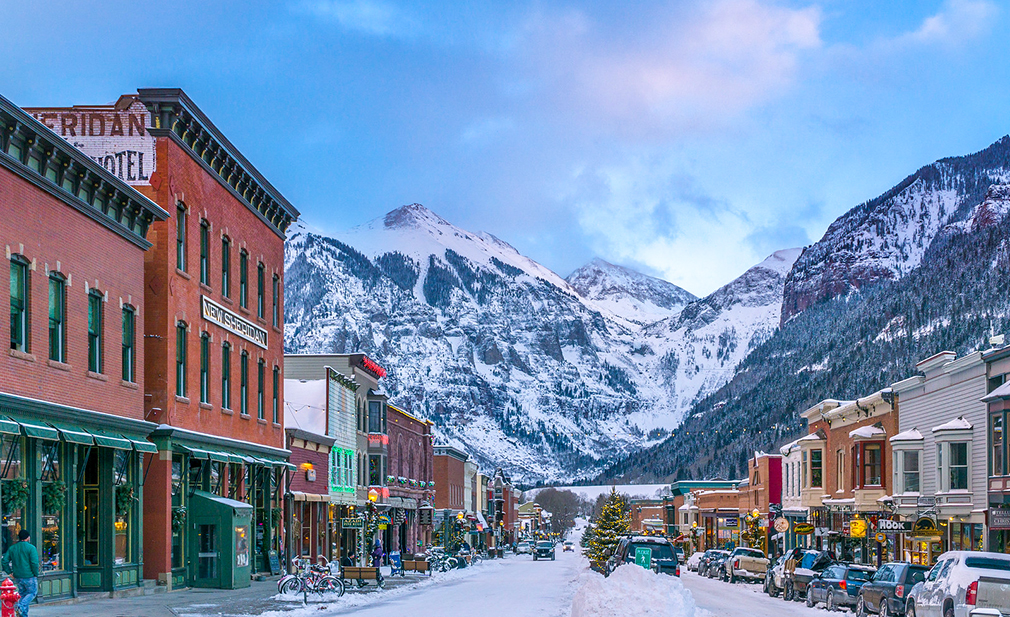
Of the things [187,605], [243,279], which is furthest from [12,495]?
[243,279]

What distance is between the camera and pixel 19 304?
2692 cm

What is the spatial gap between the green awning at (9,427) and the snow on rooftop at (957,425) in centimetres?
3333

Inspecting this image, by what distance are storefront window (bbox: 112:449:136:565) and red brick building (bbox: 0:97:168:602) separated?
4cm

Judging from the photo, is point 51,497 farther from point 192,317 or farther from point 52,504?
point 192,317

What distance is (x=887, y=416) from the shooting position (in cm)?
5684

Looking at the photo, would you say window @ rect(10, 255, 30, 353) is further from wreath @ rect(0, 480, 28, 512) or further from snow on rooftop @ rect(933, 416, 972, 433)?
snow on rooftop @ rect(933, 416, 972, 433)

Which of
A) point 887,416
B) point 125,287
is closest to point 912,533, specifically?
point 887,416

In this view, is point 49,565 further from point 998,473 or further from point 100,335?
point 998,473

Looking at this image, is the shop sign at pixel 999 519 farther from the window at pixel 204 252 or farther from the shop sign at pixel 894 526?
the window at pixel 204 252

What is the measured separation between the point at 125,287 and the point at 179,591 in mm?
9049

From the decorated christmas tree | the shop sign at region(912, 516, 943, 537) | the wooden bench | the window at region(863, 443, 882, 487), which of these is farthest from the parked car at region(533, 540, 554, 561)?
the shop sign at region(912, 516, 943, 537)

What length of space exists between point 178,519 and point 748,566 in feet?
115

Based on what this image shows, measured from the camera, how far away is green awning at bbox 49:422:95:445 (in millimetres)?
27672

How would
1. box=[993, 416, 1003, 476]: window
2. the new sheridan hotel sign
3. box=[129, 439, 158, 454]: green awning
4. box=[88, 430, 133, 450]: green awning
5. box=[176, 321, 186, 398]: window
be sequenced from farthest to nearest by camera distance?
box=[993, 416, 1003, 476]: window < the new sheridan hotel sign < box=[176, 321, 186, 398]: window < box=[129, 439, 158, 454]: green awning < box=[88, 430, 133, 450]: green awning
